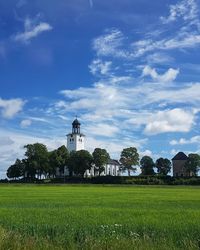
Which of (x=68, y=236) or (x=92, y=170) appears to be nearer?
(x=68, y=236)

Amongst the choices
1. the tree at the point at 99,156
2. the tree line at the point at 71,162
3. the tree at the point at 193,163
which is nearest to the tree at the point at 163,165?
the tree line at the point at 71,162

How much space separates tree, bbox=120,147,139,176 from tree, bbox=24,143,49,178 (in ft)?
100

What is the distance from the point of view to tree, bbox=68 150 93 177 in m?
174

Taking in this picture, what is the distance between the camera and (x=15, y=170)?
18200 cm

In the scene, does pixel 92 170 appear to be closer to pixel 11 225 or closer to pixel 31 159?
pixel 31 159

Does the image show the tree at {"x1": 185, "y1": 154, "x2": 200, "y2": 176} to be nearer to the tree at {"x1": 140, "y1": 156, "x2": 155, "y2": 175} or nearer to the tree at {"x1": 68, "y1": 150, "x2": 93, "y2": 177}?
the tree at {"x1": 140, "y1": 156, "x2": 155, "y2": 175}

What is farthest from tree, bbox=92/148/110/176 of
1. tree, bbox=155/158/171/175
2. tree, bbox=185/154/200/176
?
tree, bbox=185/154/200/176

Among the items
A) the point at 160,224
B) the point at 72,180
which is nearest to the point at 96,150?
the point at 72,180

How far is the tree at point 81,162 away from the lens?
573 feet

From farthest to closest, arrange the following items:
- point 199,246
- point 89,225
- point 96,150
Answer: point 96,150
point 89,225
point 199,246

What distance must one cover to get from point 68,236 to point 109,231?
6.94 feet

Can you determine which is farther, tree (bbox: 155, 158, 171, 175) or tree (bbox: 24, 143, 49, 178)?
tree (bbox: 155, 158, 171, 175)

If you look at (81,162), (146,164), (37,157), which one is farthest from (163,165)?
(37,157)

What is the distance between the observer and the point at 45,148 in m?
177
